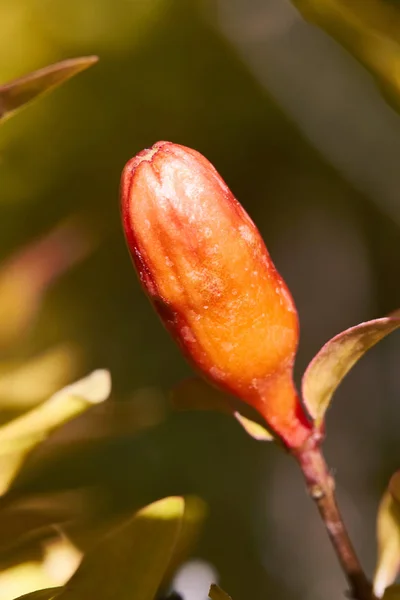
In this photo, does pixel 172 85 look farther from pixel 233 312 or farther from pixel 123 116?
pixel 233 312

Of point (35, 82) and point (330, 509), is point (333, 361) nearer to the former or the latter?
point (330, 509)

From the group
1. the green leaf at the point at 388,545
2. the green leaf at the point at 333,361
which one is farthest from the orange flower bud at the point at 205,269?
the green leaf at the point at 388,545

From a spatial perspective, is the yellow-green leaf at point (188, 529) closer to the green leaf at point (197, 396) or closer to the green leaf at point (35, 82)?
the green leaf at point (197, 396)

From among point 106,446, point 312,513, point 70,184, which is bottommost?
point 312,513

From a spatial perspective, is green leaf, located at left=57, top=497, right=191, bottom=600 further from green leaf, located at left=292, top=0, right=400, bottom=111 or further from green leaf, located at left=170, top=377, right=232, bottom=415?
green leaf, located at left=292, top=0, right=400, bottom=111

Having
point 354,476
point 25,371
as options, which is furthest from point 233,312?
point 354,476

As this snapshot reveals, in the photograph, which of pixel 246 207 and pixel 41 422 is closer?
pixel 41 422

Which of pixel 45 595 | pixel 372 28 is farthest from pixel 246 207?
pixel 45 595
